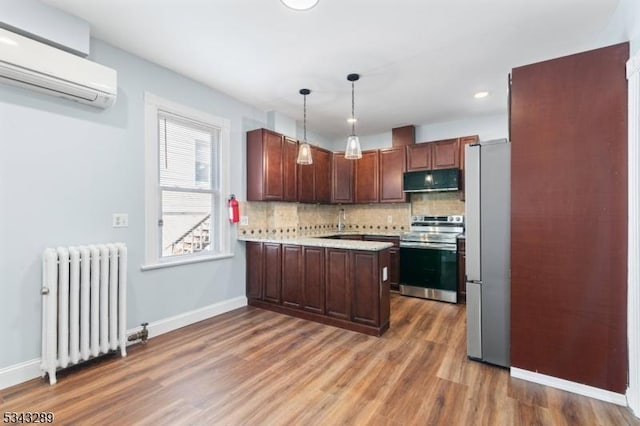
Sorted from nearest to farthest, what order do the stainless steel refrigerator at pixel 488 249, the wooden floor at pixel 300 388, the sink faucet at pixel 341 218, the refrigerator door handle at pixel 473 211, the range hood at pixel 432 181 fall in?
the wooden floor at pixel 300 388 → the stainless steel refrigerator at pixel 488 249 → the refrigerator door handle at pixel 473 211 → the range hood at pixel 432 181 → the sink faucet at pixel 341 218

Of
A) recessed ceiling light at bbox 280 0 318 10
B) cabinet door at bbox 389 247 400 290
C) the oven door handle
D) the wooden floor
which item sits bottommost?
the wooden floor

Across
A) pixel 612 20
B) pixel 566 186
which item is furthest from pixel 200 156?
pixel 612 20

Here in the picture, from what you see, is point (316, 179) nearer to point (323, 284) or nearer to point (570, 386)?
point (323, 284)

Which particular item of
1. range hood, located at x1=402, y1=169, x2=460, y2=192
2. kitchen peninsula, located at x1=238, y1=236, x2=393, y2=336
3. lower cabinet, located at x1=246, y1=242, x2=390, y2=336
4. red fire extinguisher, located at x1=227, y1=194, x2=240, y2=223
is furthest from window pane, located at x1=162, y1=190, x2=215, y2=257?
range hood, located at x1=402, y1=169, x2=460, y2=192

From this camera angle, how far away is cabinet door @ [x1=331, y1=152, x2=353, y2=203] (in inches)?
209

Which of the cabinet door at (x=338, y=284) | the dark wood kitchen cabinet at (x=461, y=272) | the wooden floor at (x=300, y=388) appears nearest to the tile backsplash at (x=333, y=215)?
the dark wood kitchen cabinet at (x=461, y=272)

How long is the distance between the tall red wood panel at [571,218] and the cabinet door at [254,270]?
9.16ft

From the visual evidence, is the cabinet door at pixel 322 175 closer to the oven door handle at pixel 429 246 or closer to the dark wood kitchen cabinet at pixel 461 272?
the oven door handle at pixel 429 246

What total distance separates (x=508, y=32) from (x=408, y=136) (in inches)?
102

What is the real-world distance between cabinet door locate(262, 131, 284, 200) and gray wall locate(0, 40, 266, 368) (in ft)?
3.05

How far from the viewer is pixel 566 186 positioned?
206 centimetres

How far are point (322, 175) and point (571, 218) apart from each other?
351 centimetres

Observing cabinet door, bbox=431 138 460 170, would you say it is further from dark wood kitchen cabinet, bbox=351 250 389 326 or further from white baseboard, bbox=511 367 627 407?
white baseboard, bbox=511 367 627 407

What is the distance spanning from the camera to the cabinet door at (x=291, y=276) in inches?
140
